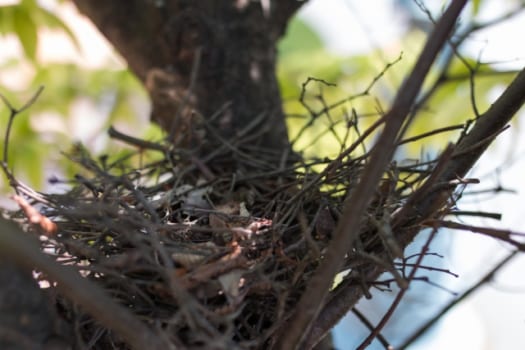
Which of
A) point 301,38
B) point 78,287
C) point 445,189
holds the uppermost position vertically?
point 301,38

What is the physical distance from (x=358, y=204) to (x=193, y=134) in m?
0.59

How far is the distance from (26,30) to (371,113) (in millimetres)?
719

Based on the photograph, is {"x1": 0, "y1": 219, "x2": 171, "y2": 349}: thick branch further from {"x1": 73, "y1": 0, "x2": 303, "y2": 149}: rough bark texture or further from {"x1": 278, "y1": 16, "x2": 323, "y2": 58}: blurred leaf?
{"x1": 278, "y1": 16, "x2": 323, "y2": 58}: blurred leaf

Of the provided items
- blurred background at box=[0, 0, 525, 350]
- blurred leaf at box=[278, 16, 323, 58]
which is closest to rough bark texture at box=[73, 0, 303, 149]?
blurred background at box=[0, 0, 525, 350]

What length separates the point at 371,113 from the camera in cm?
115

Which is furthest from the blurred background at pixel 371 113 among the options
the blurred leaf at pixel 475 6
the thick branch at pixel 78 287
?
the thick branch at pixel 78 287

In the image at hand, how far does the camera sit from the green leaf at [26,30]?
133 centimetres

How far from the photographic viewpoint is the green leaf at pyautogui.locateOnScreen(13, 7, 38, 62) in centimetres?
133

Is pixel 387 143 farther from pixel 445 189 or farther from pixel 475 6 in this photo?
pixel 475 6

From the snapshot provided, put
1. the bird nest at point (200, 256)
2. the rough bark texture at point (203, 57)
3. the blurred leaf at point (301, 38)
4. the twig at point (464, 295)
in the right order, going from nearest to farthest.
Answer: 1. the bird nest at point (200, 256)
2. the twig at point (464, 295)
3. the rough bark texture at point (203, 57)
4. the blurred leaf at point (301, 38)

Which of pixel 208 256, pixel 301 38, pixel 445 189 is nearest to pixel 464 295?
pixel 445 189

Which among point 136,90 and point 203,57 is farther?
point 136,90

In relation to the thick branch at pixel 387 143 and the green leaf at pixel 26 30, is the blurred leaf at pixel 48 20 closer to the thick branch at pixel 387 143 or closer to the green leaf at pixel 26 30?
the green leaf at pixel 26 30

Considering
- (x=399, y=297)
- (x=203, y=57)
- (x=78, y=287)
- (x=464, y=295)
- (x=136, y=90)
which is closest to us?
(x=78, y=287)
